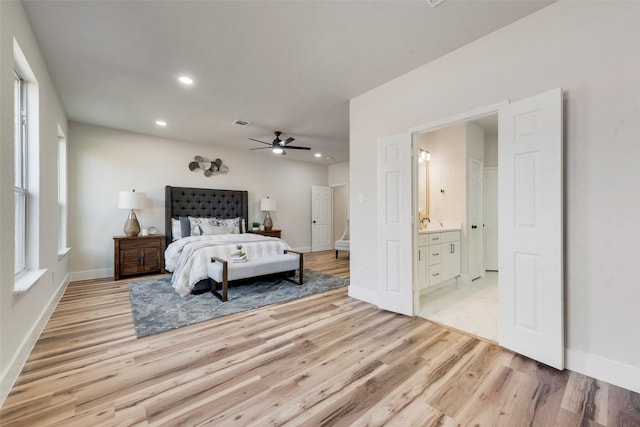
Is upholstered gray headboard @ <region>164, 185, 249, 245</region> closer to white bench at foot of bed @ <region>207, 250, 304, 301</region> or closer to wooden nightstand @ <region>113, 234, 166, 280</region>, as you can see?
wooden nightstand @ <region>113, 234, 166, 280</region>

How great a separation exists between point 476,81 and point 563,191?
1.19 metres

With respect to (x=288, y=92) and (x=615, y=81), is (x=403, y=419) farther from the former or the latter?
(x=288, y=92)

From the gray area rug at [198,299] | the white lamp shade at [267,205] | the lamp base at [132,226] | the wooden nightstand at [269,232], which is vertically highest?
the white lamp shade at [267,205]

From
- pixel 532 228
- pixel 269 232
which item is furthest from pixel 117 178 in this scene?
pixel 532 228

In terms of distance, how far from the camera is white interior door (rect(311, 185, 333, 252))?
25.6ft

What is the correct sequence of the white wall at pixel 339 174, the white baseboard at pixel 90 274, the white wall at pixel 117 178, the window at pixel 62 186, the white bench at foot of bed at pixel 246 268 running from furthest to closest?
1. the white wall at pixel 339 174
2. the white wall at pixel 117 178
3. the white baseboard at pixel 90 274
4. the window at pixel 62 186
5. the white bench at foot of bed at pixel 246 268

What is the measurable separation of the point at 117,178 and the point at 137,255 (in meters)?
1.50

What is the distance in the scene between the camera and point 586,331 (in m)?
1.83

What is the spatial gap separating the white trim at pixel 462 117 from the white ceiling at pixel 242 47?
2.07 ft

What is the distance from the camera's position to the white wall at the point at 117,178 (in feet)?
14.8

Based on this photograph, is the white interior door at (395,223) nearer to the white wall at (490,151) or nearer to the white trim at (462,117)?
the white trim at (462,117)

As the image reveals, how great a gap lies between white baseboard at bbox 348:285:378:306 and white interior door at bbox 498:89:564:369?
4.37ft

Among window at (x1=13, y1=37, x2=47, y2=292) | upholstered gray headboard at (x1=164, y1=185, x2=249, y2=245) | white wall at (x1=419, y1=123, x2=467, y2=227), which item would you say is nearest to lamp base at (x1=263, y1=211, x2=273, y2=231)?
upholstered gray headboard at (x1=164, y1=185, x2=249, y2=245)

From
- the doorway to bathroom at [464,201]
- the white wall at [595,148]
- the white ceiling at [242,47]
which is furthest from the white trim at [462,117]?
the doorway to bathroom at [464,201]
